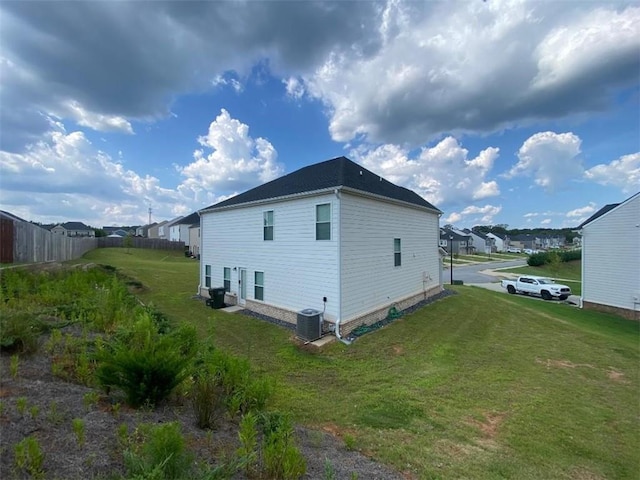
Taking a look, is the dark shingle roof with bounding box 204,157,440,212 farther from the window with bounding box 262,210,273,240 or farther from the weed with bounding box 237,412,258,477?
the weed with bounding box 237,412,258,477

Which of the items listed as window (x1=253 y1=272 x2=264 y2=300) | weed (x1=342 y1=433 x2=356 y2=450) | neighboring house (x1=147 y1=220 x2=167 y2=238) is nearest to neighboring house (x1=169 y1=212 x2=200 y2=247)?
neighboring house (x1=147 y1=220 x2=167 y2=238)

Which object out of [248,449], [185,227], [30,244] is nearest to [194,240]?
[185,227]

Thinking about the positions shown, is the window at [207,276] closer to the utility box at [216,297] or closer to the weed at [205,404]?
the utility box at [216,297]

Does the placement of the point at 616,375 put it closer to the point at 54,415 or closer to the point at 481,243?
the point at 54,415

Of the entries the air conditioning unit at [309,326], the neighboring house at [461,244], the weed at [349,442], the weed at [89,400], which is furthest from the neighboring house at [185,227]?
the weed at [349,442]

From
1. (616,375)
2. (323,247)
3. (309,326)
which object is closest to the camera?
(616,375)

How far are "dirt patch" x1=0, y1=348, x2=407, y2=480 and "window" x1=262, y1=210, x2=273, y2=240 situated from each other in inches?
340

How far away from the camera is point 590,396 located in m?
6.51

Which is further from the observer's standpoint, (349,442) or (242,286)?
(242,286)

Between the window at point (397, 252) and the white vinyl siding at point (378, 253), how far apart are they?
0.22m

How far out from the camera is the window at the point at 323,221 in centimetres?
1027

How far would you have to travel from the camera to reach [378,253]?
12016 millimetres

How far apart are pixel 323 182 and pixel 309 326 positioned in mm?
5131

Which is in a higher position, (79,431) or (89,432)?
(79,431)
